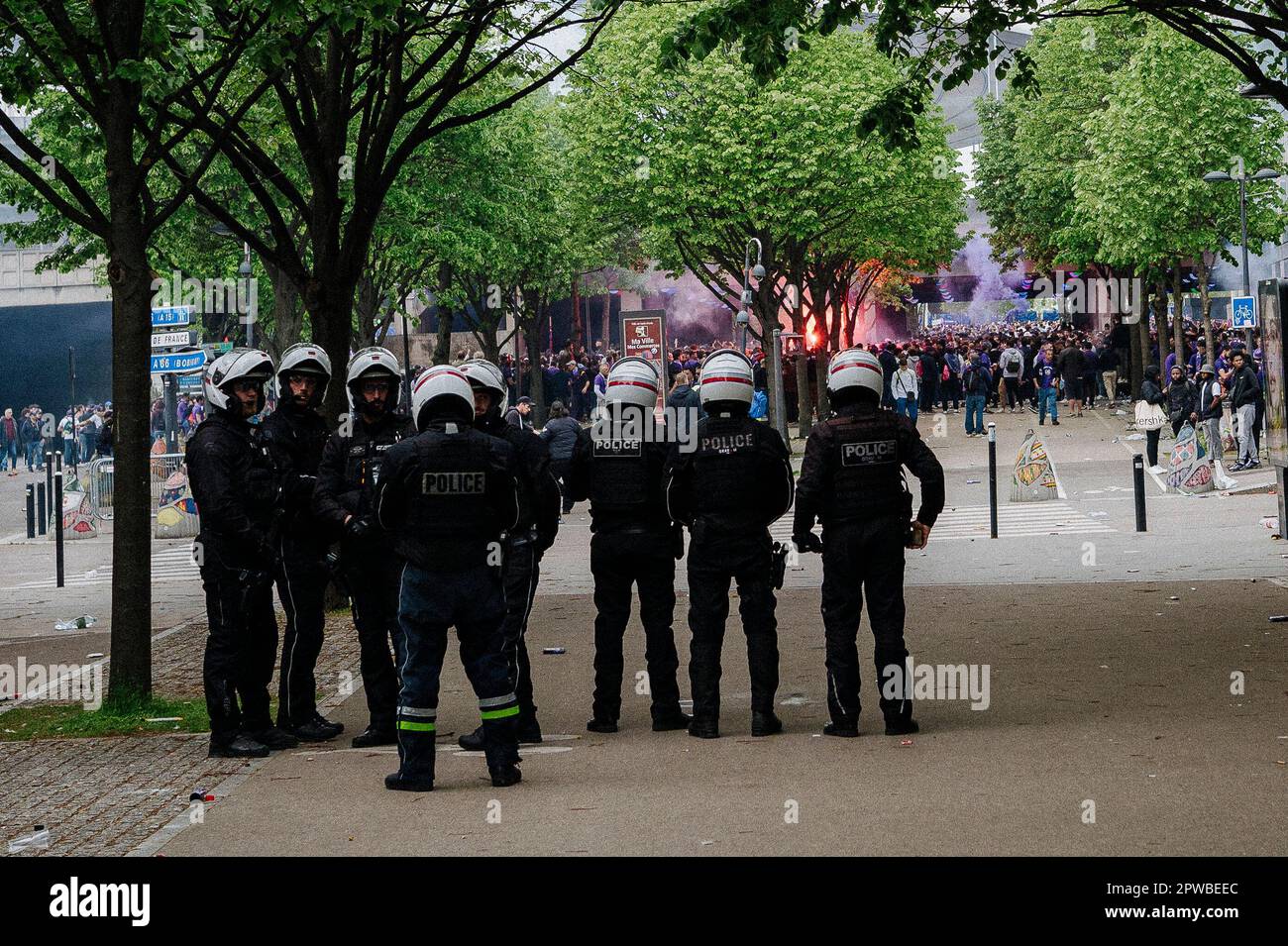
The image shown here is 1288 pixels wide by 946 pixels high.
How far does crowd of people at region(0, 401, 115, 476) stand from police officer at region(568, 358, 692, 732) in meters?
36.3

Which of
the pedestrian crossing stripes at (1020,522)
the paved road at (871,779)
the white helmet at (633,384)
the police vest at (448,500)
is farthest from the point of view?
the pedestrian crossing stripes at (1020,522)

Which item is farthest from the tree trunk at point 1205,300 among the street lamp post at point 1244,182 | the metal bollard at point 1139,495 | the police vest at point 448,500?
the police vest at point 448,500

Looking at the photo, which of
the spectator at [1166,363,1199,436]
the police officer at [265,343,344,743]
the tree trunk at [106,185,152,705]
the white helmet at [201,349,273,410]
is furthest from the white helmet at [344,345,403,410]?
the spectator at [1166,363,1199,436]

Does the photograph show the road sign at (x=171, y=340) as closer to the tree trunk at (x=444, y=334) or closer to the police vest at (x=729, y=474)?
the tree trunk at (x=444, y=334)

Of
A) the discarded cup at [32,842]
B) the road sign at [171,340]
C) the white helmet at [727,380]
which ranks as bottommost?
the discarded cup at [32,842]

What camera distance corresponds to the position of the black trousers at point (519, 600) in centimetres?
907

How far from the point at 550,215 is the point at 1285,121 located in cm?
1836

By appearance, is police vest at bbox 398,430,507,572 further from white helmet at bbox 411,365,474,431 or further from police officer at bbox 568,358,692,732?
police officer at bbox 568,358,692,732

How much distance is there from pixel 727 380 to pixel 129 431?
3.63m

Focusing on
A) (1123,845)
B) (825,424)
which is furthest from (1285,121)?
(1123,845)

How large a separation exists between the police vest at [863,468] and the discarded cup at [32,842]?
4.10 m
